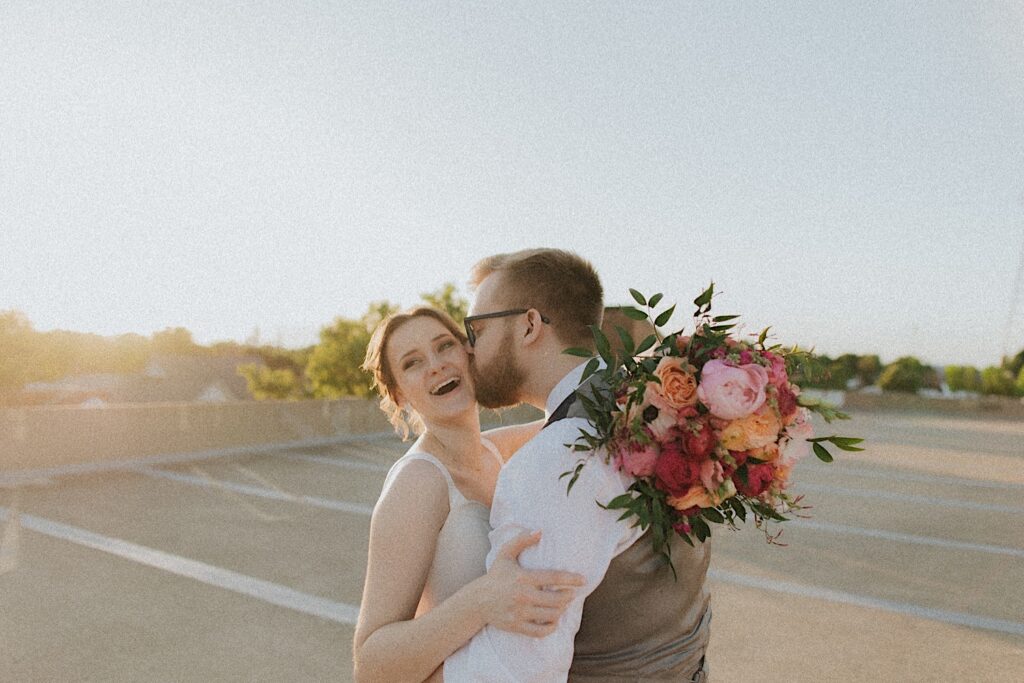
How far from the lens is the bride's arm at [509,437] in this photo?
2820 millimetres

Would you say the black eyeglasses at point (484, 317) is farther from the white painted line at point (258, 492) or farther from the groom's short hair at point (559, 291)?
the white painted line at point (258, 492)

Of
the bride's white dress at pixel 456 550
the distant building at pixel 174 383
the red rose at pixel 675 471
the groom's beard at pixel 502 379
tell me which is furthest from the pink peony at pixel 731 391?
the distant building at pixel 174 383

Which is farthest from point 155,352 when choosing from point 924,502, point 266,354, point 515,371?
point 515,371

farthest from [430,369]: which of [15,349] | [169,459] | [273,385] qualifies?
[273,385]

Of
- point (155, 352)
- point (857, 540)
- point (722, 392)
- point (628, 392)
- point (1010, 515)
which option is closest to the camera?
point (722, 392)

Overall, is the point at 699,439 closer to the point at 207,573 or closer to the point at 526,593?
the point at 526,593

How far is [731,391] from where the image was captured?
146 cm

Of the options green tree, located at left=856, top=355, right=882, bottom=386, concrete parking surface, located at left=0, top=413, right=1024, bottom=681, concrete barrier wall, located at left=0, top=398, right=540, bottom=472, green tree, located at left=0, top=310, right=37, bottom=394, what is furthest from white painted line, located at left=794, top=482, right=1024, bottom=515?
green tree, located at left=856, top=355, right=882, bottom=386

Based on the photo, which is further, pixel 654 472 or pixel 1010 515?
pixel 1010 515

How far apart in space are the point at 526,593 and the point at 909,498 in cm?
1144

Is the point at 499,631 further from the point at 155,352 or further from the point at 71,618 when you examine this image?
the point at 155,352

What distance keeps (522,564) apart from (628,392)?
421 millimetres

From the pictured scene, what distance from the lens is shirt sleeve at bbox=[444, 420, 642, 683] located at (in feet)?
4.78

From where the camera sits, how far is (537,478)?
1.47 meters
